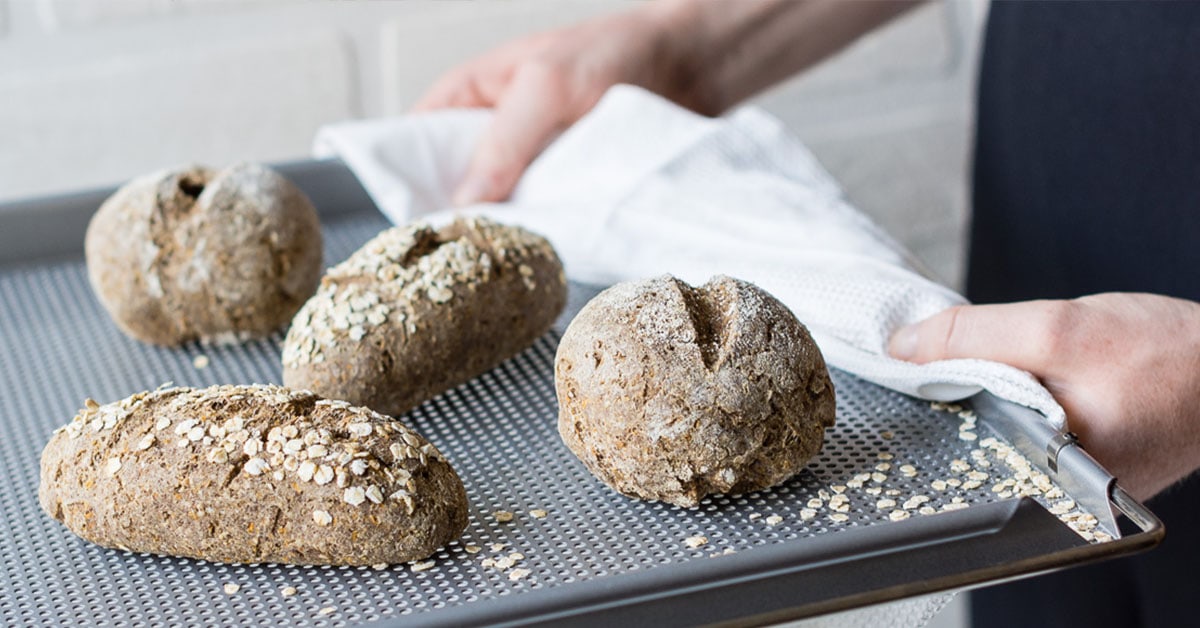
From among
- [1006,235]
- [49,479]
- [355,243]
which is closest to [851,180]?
[1006,235]

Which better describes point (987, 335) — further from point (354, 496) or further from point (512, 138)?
point (512, 138)

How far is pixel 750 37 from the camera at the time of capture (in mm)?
1353

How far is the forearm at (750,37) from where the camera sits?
133cm

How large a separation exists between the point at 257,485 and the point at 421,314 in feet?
0.65

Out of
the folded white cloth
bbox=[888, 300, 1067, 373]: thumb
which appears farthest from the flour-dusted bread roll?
bbox=[888, 300, 1067, 373]: thumb

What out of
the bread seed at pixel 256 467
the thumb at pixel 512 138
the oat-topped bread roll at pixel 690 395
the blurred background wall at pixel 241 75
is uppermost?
the oat-topped bread roll at pixel 690 395

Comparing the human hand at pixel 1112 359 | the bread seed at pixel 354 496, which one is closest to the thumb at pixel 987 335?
the human hand at pixel 1112 359

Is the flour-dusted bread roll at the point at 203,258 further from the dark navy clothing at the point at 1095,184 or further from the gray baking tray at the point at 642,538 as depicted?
the dark navy clothing at the point at 1095,184

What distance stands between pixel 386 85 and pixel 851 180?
70 centimetres

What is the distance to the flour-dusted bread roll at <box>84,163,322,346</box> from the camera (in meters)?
0.90

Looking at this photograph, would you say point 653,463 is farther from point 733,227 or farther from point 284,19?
point 284,19

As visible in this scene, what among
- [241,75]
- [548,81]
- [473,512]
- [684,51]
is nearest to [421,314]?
[473,512]

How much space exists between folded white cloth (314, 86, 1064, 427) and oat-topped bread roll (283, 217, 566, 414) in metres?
0.10

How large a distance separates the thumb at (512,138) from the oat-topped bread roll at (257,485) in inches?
18.8
